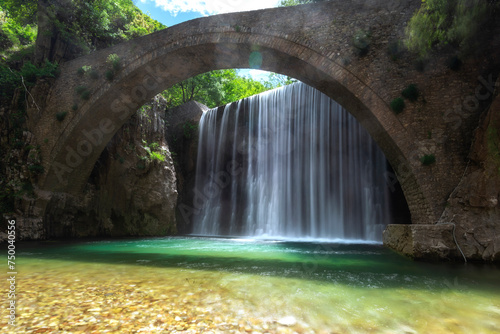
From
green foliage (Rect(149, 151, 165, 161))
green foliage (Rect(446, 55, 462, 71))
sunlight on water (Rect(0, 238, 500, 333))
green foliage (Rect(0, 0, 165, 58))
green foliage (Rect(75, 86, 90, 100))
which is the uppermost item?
green foliage (Rect(0, 0, 165, 58))

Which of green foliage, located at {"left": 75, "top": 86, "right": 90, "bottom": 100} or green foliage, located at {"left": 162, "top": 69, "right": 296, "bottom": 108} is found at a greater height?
green foliage, located at {"left": 162, "top": 69, "right": 296, "bottom": 108}

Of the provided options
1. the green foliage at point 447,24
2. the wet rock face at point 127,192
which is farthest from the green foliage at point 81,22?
the green foliage at point 447,24

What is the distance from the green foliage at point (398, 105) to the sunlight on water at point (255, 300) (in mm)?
4180

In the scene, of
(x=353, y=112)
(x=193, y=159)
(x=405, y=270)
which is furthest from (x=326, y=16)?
(x=193, y=159)

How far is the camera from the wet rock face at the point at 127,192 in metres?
12.8

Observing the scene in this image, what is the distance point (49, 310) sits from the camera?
233 centimetres

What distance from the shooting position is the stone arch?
292 inches

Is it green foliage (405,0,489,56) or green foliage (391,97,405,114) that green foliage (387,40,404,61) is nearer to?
green foliage (405,0,489,56)

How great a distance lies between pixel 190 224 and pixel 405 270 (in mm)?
13975

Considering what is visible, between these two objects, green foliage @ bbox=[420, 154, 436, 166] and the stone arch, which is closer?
green foliage @ bbox=[420, 154, 436, 166]

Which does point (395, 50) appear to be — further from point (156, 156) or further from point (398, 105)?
point (156, 156)

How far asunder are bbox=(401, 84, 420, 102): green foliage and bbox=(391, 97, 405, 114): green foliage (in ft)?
0.57

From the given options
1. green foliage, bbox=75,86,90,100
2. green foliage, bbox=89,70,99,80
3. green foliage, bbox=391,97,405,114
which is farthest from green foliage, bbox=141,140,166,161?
green foliage, bbox=391,97,405,114

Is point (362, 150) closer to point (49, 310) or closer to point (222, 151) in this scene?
point (222, 151)
